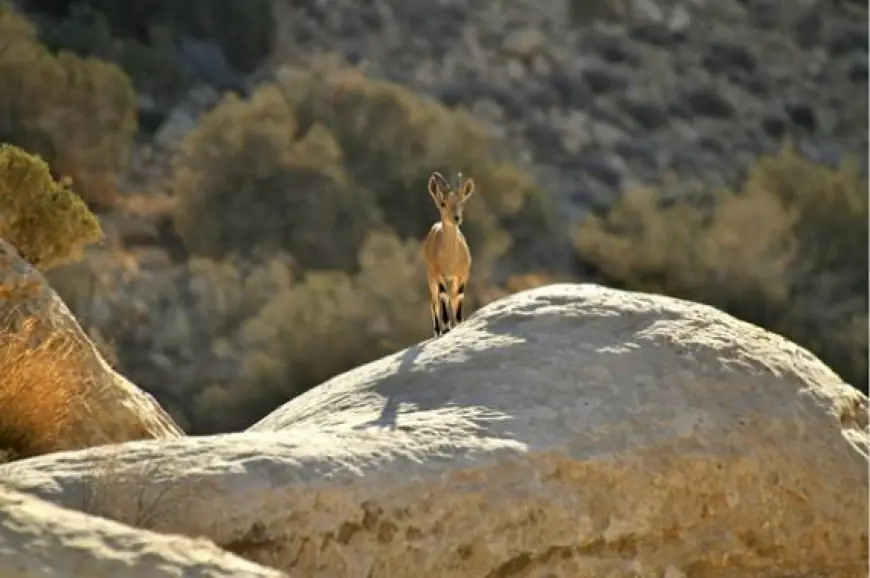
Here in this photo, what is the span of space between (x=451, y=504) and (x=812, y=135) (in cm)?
2044

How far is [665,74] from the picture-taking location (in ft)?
85.3

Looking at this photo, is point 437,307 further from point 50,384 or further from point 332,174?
point 332,174

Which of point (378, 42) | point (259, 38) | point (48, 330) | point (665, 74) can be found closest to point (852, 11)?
point (665, 74)

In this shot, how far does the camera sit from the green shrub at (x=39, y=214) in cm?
901

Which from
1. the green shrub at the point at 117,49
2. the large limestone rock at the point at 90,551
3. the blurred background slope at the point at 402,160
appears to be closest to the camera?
the large limestone rock at the point at 90,551

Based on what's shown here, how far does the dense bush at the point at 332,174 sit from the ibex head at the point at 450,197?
1030 cm

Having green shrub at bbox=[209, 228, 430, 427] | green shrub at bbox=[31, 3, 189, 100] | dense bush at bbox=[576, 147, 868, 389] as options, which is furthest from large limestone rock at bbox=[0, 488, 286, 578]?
green shrub at bbox=[31, 3, 189, 100]

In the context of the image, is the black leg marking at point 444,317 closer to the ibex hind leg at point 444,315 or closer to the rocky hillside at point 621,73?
the ibex hind leg at point 444,315

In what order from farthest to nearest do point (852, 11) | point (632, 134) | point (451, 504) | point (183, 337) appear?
point (852, 11) → point (632, 134) → point (183, 337) → point (451, 504)

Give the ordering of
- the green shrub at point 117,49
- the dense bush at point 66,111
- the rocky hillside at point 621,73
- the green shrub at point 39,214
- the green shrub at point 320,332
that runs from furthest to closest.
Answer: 1. the rocky hillside at point 621,73
2. the green shrub at point 117,49
3. the dense bush at point 66,111
4. the green shrub at point 320,332
5. the green shrub at point 39,214

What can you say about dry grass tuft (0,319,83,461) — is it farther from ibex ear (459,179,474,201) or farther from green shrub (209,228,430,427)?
green shrub (209,228,430,427)

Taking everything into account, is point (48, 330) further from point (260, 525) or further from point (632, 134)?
point (632, 134)

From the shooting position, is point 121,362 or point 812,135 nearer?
point 121,362

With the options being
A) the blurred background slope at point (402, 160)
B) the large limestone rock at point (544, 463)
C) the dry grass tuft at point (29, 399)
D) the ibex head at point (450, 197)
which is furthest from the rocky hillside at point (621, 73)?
the dry grass tuft at point (29, 399)
